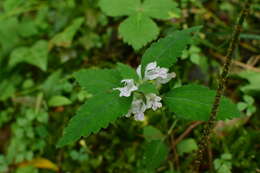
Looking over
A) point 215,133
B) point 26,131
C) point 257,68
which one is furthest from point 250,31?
point 26,131

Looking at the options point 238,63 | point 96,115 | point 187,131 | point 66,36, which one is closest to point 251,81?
point 238,63

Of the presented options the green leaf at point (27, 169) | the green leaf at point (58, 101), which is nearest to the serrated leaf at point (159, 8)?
→ the green leaf at point (58, 101)

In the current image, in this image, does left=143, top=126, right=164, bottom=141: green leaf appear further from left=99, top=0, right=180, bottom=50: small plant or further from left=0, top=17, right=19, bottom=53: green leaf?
left=0, top=17, right=19, bottom=53: green leaf

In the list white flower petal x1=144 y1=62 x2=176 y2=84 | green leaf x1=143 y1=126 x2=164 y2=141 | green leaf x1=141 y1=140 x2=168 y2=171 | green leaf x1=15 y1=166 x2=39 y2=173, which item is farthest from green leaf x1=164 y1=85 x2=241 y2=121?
green leaf x1=15 y1=166 x2=39 y2=173

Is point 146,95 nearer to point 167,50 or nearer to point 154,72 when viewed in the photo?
point 154,72

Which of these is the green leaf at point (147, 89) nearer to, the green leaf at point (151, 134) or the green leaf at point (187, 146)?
the green leaf at point (151, 134)

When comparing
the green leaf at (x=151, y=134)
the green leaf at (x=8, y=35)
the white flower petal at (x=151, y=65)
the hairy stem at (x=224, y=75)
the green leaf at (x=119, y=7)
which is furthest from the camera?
the green leaf at (x=8, y=35)

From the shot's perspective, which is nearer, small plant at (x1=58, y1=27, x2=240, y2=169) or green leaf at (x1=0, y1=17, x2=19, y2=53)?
small plant at (x1=58, y1=27, x2=240, y2=169)

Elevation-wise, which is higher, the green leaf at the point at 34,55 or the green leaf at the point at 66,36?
the green leaf at the point at 66,36
